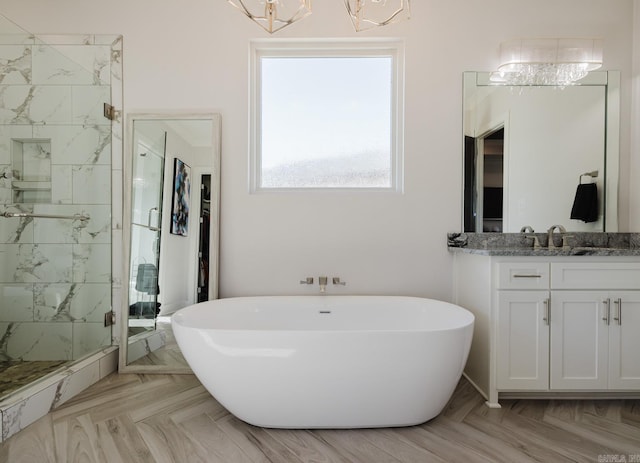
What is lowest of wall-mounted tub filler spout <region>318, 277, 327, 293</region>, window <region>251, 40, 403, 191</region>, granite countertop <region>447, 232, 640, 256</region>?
wall-mounted tub filler spout <region>318, 277, 327, 293</region>

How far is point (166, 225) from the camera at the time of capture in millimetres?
2496

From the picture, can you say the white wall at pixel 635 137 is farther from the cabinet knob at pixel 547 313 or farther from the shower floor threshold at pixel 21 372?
the shower floor threshold at pixel 21 372

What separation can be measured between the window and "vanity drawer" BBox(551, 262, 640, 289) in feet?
3.76

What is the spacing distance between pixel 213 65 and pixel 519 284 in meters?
2.35

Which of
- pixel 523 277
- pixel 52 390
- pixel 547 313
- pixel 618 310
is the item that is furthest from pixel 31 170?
pixel 618 310

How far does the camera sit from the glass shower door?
8.07ft

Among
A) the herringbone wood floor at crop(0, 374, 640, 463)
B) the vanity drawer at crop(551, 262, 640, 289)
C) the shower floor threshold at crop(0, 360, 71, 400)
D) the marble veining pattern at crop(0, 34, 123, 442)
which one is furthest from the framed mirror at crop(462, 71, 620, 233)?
the shower floor threshold at crop(0, 360, 71, 400)

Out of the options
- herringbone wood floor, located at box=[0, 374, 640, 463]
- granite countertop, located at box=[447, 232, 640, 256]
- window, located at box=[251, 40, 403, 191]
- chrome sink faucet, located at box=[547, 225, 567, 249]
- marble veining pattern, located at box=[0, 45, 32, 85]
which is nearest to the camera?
herringbone wood floor, located at box=[0, 374, 640, 463]

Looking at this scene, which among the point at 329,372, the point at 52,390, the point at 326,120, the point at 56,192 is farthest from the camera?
the point at 326,120

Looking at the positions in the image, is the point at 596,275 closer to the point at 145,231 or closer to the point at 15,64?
the point at 145,231

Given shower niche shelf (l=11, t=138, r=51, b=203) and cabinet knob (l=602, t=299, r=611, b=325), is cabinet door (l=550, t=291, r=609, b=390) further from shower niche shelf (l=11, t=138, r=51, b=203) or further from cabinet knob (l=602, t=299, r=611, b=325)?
shower niche shelf (l=11, t=138, r=51, b=203)

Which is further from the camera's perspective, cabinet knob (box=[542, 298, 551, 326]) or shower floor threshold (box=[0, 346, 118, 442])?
cabinet knob (box=[542, 298, 551, 326])

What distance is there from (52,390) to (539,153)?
10.7 ft

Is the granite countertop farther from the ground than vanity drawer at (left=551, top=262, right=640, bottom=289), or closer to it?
farther from the ground
